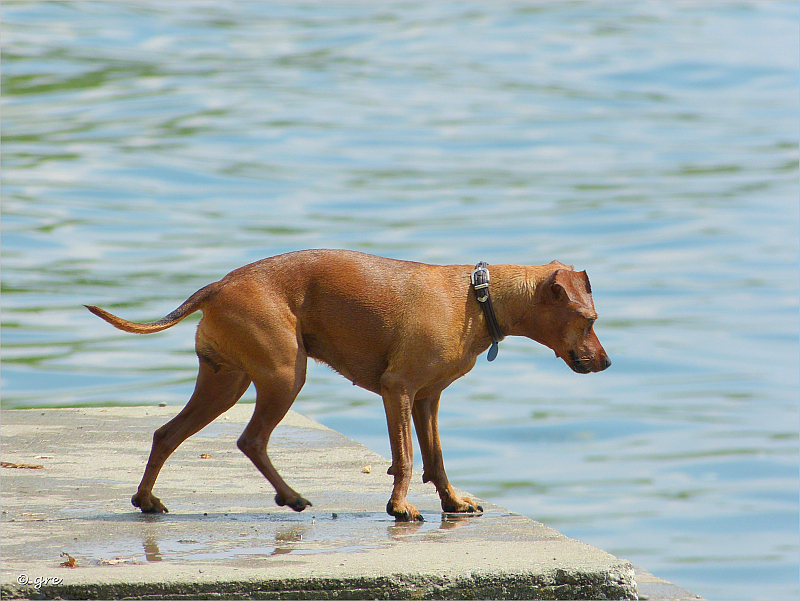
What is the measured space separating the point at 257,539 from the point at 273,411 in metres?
0.65

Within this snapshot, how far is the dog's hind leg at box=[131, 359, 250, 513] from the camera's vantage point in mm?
5793

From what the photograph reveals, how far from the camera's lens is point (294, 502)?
18.5 ft

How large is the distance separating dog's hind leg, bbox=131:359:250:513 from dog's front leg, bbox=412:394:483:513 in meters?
0.90

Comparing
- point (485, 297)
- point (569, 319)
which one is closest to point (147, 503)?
point (485, 297)

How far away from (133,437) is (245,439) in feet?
8.28

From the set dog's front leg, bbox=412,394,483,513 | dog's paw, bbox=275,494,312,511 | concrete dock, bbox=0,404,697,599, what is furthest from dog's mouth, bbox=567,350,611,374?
dog's paw, bbox=275,494,312,511

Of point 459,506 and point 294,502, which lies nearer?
point 294,502

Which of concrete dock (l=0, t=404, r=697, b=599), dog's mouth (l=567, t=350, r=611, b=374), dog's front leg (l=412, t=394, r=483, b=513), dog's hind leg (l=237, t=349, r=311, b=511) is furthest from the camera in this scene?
dog's front leg (l=412, t=394, r=483, b=513)

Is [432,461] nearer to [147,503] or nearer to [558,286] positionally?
[558,286]

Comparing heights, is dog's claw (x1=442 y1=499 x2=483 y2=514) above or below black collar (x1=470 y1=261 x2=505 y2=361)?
below

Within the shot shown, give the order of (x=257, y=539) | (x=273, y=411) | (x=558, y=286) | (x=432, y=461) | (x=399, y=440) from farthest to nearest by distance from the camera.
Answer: (x=432, y=461)
(x=558, y=286)
(x=399, y=440)
(x=273, y=411)
(x=257, y=539)

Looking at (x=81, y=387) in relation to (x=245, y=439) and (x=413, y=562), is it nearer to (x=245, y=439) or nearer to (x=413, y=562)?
(x=245, y=439)

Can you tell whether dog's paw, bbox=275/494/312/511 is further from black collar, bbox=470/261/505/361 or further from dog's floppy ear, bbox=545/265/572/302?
dog's floppy ear, bbox=545/265/572/302

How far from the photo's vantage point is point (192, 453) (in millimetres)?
7414
